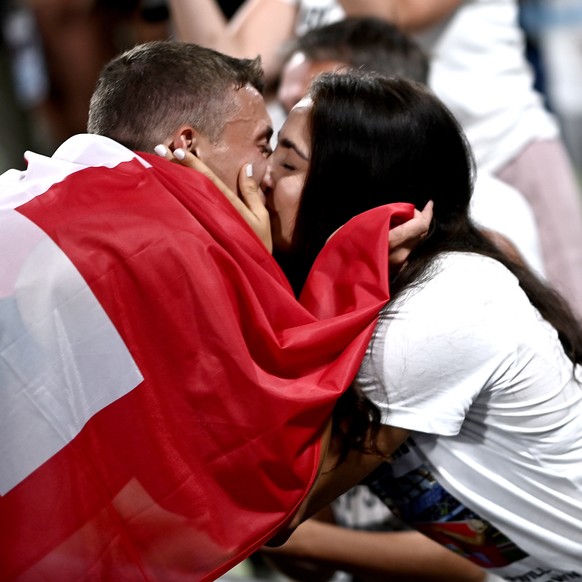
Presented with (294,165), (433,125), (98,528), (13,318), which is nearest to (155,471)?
(98,528)

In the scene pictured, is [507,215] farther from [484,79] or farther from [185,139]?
[185,139]

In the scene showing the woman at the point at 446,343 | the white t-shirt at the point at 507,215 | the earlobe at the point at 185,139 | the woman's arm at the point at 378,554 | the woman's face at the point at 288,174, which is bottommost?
the woman's arm at the point at 378,554

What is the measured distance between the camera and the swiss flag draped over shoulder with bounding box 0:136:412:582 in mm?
1289

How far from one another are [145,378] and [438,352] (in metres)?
0.38

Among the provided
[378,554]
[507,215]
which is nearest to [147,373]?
[378,554]

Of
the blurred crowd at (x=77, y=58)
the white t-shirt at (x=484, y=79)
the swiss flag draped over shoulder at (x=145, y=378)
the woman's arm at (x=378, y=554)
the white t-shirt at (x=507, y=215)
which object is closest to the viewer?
the swiss flag draped over shoulder at (x=145, y=378)

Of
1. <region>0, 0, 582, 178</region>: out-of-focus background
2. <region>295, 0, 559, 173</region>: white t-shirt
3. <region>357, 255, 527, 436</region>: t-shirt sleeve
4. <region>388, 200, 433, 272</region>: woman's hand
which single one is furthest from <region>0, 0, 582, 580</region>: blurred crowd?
<region>357, 255, 527, 436</region>: t-shirt sleeve

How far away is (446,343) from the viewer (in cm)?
143

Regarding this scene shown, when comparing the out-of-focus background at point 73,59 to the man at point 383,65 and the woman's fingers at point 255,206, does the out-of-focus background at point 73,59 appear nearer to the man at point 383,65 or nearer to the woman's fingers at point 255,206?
the man at point 383,65

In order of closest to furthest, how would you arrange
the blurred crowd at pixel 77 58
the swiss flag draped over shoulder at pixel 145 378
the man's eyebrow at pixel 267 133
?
the swiss flag draped over shoulder at pixel 145 378
the man's eyebrow at pixel 267 133
the blurred crowd at pixel 77 58

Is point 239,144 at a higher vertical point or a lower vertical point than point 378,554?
higher

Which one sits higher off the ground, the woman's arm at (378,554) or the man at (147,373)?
the man at (147,373)

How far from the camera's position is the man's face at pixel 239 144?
5.23 feet

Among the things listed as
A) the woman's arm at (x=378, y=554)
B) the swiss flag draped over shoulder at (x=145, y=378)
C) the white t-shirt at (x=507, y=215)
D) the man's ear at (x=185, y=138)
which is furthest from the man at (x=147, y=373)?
the white t-shirt at (x=507, y=215)
